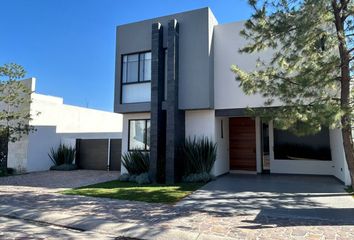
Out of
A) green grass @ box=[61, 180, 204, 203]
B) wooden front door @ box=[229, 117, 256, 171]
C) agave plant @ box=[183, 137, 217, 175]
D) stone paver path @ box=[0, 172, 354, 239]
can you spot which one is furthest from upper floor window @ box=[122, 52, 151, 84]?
stone paver path @ box=[0, 172, 354, 239]

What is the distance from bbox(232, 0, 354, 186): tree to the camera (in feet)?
23.2

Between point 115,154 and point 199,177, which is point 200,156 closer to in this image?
point 199,177

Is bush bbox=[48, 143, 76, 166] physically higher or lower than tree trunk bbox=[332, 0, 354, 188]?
lower

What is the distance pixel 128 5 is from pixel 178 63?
355 centimetres

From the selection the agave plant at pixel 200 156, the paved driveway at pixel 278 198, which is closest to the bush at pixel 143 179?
the agave plant at pixel 200 156

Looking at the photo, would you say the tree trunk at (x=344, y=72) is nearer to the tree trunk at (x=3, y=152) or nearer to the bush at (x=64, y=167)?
the bush at (x=64, y=167)

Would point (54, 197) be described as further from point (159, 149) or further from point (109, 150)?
point (109, 150)

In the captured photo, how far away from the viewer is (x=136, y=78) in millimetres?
13273

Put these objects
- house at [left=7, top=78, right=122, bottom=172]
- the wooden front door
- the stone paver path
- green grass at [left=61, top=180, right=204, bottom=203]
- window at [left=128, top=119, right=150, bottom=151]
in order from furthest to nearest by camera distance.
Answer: house at [left=7, top=78, right=122, bottom=172]
the wooden front door
window at [left=128, top=119, right=150, bottom=151]
green grass at [left=61, top=180, right=204, bottom=203]
the stone paver path

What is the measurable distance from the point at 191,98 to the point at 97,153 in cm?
835

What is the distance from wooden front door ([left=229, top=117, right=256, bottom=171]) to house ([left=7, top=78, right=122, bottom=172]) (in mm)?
6769

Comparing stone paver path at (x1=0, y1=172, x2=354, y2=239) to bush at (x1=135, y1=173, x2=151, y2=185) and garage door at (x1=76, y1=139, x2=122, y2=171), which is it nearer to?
bush at (x1=135, y1=173, x2=151, y2=185)

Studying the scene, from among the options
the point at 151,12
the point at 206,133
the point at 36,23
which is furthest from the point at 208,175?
the point at 36,23

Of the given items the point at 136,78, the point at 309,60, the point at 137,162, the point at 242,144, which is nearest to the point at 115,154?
the point at 137,162
